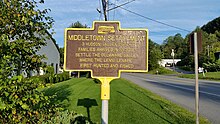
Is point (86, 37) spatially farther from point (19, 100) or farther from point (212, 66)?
point (212, 66)

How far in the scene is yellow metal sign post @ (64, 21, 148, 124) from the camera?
592 cm

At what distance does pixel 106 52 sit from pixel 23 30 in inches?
66.7

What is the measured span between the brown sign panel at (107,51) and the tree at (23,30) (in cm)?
85

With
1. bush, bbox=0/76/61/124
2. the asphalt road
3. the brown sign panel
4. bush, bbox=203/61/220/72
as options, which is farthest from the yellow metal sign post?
bush, bbox=203/61/220/72

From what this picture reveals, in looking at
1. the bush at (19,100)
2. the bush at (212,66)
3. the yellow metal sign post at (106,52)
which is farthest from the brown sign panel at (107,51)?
the bush at (212,66)

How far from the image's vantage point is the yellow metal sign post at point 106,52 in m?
5.92

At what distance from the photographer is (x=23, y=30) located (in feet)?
16.6

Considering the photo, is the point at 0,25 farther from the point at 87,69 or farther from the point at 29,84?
the point at 87,69

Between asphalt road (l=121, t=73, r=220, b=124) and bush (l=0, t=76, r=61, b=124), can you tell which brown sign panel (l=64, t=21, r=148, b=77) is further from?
asphalt road (l=121, t=73, r=220, b=124)

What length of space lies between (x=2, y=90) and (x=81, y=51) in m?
2.41

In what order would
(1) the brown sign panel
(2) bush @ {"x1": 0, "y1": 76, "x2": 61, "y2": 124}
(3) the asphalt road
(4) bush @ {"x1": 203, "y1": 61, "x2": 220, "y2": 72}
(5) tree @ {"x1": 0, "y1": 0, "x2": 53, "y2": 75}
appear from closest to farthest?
(2) bush @ {"x1": 0, "y1": 76, "x2": 61, "y2": 124}
(5) tree @ {"x1": 0, "y1": 0, "x2": 53, "y2": 75}
(1) the brown sign panel
(3) the asphalt road
(4) bush @ {"x1": 203, "y1": 61, "x2": 220, "y2": 72}

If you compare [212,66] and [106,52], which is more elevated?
[106,52]

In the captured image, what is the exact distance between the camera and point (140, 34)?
19.7ft

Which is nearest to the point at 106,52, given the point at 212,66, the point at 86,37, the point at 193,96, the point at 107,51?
the point at 107,51
